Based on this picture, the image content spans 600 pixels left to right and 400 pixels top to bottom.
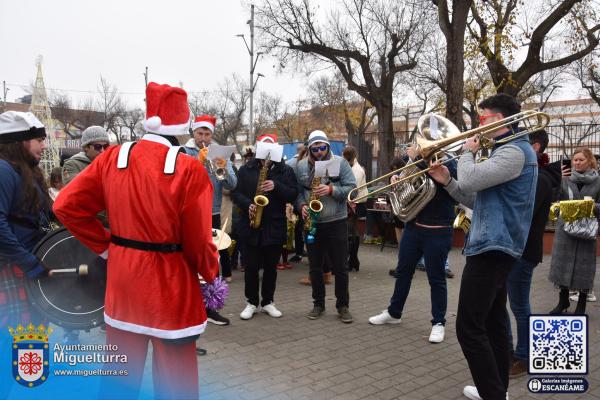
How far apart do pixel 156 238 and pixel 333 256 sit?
10.2 ft

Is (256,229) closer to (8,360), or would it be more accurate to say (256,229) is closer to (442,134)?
(442,134)

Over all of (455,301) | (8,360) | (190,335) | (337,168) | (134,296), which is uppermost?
(337,168)

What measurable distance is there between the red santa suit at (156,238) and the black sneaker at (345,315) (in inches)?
115

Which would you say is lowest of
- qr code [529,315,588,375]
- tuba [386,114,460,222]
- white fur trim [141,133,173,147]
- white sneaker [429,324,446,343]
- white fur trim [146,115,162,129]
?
white sneaker [429,324,446,343]

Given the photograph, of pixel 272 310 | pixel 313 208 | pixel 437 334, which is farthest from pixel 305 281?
pixel 437 334

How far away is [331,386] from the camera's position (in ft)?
12.3

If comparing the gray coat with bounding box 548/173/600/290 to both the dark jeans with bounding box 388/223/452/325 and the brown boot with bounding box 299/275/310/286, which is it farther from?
the brown boot with bounding box 299/275/310/286

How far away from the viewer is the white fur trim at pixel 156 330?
2.52 metres

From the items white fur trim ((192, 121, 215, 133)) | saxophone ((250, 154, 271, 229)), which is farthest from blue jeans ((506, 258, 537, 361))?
white fur trim ((192, 121, 215, 133))

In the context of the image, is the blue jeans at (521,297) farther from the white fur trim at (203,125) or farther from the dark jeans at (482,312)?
the white fur trim at (203,125)

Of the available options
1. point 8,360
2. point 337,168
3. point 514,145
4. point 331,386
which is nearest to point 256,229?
point 337,168

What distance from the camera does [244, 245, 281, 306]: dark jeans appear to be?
214 inches

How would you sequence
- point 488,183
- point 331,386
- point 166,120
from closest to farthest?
point 166,120 → point 488,183 → point 331,386

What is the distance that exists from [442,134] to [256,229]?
230 centimetres
